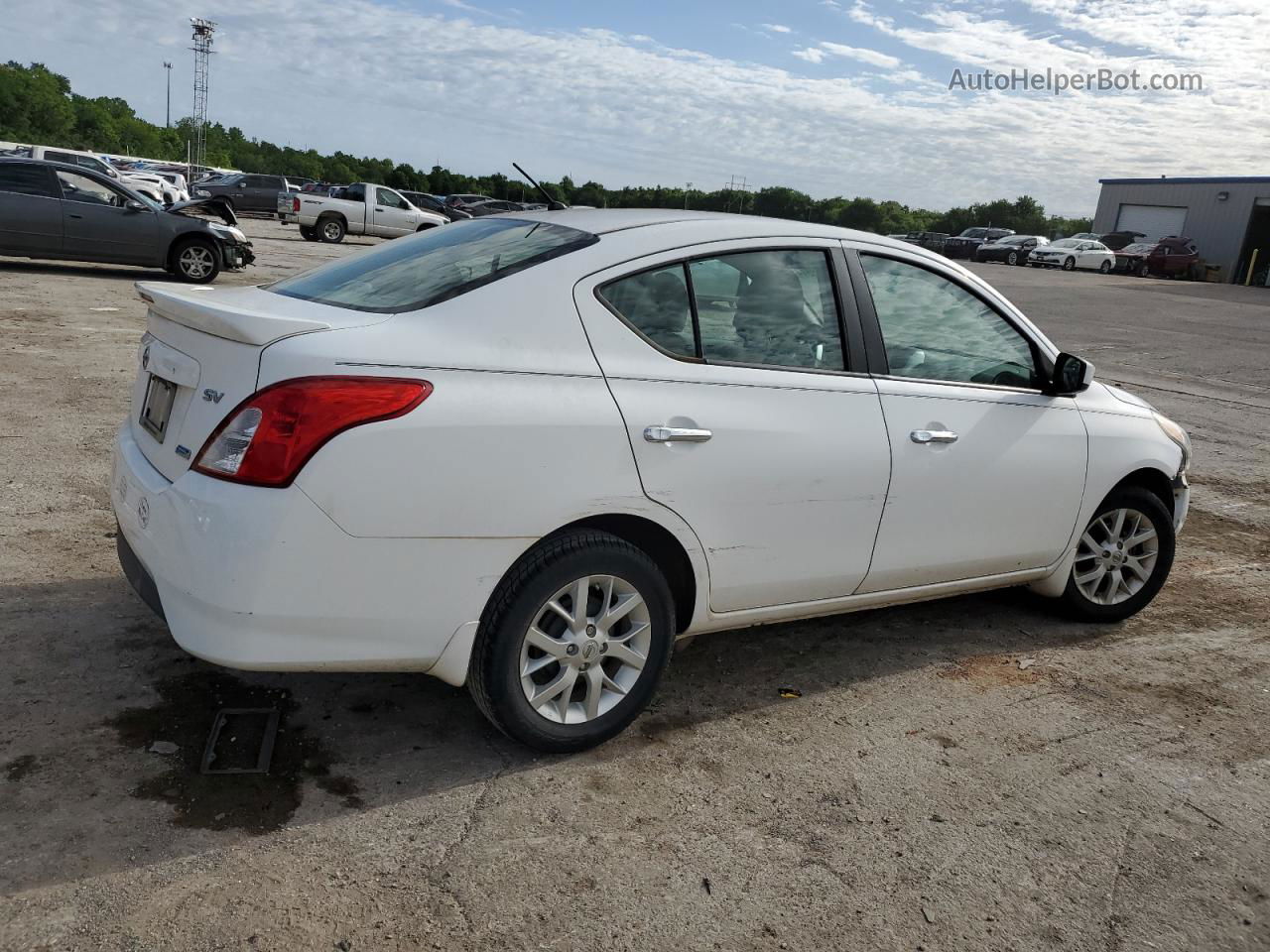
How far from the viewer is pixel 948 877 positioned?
2900 mm

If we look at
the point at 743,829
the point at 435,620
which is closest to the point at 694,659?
the point at 743,829

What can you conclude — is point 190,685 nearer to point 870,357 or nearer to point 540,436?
point 540,436

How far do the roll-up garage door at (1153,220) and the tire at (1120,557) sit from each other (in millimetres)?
55260

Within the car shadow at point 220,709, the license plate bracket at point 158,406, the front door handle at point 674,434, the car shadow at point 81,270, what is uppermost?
the front door handle at point 674,434

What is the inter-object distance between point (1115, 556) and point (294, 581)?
3.65 m

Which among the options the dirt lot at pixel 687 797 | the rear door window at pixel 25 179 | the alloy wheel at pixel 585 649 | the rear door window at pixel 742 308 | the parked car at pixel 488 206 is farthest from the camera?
the parked car at pixel 488 206

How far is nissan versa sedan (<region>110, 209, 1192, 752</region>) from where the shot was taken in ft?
9.35

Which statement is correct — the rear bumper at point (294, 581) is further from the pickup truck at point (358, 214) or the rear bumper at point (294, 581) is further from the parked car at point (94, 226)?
the pickup truck at point (358, 214)

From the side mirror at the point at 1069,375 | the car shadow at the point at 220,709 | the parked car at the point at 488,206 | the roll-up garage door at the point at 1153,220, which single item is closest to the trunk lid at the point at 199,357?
the car shadow at the point at 220,709

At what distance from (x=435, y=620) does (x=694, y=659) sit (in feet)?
4.90

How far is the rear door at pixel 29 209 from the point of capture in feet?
49.6

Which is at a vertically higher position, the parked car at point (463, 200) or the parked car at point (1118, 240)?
the parked car at point (1118, 240)

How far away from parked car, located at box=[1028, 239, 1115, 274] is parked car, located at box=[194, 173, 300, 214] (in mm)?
31014

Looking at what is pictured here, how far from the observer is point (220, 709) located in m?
3.46
